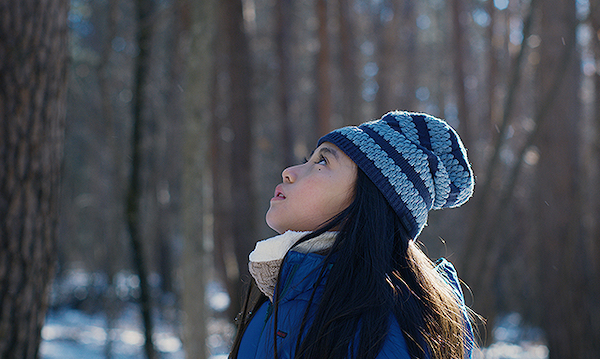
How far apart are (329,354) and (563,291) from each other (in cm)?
665

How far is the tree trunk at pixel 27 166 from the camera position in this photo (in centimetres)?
234

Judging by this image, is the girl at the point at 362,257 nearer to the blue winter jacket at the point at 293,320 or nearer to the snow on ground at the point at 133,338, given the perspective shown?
the blue winter jacket at the point at 293,320

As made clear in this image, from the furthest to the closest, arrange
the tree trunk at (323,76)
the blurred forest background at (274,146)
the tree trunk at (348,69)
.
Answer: the tree trunk at (348,69) < the tree trunk at (323,76) < the blurred forest background at (274,146)

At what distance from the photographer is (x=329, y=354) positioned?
1271 mm

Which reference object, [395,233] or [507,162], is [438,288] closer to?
[395,233]

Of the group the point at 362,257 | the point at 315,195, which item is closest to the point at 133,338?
the point at 315,195

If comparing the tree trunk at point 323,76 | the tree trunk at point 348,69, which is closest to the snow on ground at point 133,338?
the tree trunk at point 323,76

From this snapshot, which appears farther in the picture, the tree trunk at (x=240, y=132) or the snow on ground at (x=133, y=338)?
the snow on ground at (x=133, y=338)

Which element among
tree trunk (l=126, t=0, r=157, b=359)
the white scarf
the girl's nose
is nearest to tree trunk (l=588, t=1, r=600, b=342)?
tree trunk (l=126, t=0, r=157, b=359)

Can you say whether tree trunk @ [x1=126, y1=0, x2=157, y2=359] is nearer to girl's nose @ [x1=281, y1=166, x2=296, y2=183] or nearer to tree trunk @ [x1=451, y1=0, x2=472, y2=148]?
girl's nose @ [x1=281, y1=166, x2=296, y2=183]

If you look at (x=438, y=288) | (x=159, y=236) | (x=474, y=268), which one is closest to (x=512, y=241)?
(x=474, y=268)

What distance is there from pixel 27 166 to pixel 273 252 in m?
1.57

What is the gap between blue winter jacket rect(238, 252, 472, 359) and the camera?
1.32 m

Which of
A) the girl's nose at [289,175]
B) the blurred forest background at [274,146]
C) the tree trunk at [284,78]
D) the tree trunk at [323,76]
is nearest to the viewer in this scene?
the girl's nose at [289,175]
